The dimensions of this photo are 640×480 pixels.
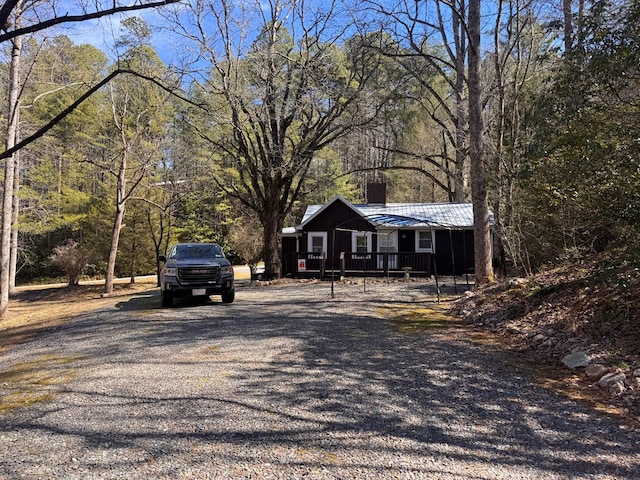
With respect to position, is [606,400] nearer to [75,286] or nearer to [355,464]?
[355,464]

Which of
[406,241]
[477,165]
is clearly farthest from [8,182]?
[406,241]

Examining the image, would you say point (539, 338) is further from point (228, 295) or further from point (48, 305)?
point (48, 305)

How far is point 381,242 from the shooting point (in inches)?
896

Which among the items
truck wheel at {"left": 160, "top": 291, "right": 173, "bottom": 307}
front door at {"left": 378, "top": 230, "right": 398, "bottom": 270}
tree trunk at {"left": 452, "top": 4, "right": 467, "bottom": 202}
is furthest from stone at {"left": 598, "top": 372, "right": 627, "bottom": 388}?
front door at {"left": 378, "top": 230, "right": 398, "bottom": 270}

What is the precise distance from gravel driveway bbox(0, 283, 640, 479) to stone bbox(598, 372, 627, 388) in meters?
0.67

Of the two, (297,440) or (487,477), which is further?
(297,440)

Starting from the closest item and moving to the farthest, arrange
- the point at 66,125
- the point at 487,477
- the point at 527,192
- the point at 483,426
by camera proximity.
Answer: the point at 487,477 < the point at 483,426 < the point at 527,192 < the point at 66,125

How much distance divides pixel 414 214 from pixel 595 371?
18612 mm

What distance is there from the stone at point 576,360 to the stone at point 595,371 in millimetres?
174

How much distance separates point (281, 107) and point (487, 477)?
58.2 feet

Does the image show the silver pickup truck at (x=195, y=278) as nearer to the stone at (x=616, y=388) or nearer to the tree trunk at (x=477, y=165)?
the tree trunk at (x=477, y=165)

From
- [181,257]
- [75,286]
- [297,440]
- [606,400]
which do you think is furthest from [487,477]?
[75,286]

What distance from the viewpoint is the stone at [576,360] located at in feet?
18.0

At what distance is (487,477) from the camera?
2945 mm
